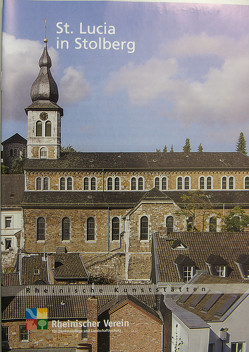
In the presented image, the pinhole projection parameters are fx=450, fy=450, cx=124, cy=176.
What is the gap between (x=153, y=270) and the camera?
5406 millimetres

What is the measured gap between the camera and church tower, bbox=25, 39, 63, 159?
488cm

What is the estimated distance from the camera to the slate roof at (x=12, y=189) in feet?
15.7

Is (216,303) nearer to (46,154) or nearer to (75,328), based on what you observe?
(75,328)

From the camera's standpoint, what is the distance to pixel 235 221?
219 inches

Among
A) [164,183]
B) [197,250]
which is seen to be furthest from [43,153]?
[197,250]

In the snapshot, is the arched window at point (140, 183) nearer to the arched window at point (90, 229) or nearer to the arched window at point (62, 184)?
the arched window at point (90, 229)

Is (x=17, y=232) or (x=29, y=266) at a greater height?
(x=17, y=232)

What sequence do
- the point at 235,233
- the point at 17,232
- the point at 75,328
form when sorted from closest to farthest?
the point at 75,328 < the point at 17,232 < the point at 235,233

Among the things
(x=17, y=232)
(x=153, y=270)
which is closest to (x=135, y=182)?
(x=153, y=270)

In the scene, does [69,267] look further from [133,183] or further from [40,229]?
[133,183]

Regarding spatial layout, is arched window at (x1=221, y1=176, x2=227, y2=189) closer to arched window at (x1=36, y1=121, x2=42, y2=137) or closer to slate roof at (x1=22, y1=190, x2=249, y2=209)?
slate roof at (x1=22, y1=190, x2=249, y2=209)

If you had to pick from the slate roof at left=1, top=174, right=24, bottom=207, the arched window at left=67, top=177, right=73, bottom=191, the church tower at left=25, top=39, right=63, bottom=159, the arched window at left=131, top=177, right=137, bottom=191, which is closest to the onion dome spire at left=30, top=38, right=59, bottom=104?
the church tower at left=25, top=39, right=63, bottom=159

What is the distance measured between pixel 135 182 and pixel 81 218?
0.81 m

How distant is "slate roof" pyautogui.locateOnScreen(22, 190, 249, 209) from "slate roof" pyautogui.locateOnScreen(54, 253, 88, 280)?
0.61m
